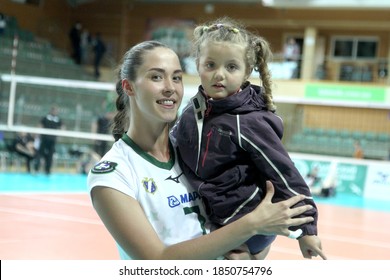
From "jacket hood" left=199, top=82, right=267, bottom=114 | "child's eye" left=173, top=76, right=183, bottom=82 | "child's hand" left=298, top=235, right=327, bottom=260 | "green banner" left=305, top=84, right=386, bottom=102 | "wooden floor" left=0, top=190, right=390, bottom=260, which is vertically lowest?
"wooden floor" left=0, top=190, right=390, bottom=260

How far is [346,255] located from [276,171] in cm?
523

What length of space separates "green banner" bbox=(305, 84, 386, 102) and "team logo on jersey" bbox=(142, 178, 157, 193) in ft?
62.8

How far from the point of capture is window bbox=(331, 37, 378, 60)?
80.0 feet

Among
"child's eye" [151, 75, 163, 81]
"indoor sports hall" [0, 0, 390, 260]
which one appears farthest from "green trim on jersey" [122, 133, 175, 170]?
"indoor sports hall" [0, 0, 390, 260]

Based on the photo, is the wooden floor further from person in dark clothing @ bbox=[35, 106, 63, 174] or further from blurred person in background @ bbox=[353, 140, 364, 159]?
blurred person in background @ bbox=[353, 140, 364, 159]

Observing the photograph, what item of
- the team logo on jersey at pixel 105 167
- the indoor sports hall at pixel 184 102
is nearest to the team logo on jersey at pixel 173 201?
the team logo on jersey at pixel 105 167

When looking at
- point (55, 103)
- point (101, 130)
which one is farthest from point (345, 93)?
point (101, 130)

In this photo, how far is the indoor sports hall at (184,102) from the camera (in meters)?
8.62

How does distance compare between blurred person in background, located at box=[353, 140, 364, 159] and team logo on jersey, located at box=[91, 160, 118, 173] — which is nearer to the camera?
team logo on jersey, located at box=[91, 160, 118, 173]

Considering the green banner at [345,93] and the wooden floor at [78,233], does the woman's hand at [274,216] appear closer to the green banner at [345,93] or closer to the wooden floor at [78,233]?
the wooden floor at [78,233]

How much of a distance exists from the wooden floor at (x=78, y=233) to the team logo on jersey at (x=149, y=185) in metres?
3.83

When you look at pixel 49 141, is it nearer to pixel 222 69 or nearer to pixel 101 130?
pixel 101 130
